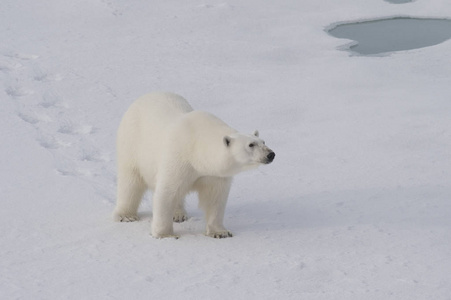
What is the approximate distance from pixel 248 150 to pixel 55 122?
363 centimetres

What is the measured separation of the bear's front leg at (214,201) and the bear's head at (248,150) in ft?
1.12

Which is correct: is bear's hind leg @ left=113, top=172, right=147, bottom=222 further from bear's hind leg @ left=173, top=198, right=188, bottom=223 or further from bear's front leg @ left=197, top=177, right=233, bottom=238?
bear's front leg @ left=197, top=177, right=233, bottom=238

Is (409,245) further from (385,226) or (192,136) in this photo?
(192,136)

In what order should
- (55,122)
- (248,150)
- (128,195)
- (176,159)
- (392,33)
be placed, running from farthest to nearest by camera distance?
(392,33) < (55,122) < (128,195) < (176,159) < (248,150)

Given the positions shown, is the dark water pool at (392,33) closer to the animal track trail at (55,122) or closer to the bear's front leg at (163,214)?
the animal track trail at (55,122)

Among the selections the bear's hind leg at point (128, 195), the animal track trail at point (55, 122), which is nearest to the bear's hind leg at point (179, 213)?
the bear's hind leg at point (128, 195)

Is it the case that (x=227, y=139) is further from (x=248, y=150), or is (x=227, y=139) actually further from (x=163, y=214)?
(x=163, y=214)

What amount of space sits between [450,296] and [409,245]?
28.5 inches

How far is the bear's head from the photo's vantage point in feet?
14.6

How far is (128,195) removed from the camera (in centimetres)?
526

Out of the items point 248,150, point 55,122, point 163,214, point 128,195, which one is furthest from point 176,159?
point 55,122

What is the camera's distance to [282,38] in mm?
10469

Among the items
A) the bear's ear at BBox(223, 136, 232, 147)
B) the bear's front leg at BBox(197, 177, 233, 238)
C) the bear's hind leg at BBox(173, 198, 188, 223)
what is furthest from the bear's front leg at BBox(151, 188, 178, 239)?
the bear's ear at BBox(223, 136, 232, 147)

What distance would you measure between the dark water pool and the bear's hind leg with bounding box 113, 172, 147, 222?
532 centimetres
